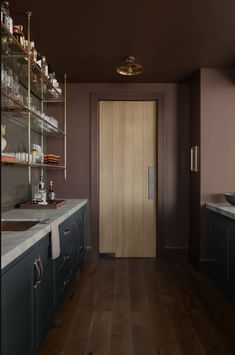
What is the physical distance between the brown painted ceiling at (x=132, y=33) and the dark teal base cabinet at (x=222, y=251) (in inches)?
66.9

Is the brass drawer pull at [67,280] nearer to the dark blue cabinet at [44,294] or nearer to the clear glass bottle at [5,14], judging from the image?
the dark blue cabinet at [44,294]

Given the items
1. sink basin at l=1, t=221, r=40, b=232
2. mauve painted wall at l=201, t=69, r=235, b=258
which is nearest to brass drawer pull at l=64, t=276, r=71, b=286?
sink basin at l=1, t=221, r=40, b=232

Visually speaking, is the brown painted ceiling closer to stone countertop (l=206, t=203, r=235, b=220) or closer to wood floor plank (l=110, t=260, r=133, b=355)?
stone countertop (l=206, t=203, r=235, b=220)

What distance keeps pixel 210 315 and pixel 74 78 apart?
317 cm

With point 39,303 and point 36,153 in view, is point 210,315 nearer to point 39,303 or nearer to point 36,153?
point 39,303

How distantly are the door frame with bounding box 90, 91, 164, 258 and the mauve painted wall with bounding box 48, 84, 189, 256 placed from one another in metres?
0.05

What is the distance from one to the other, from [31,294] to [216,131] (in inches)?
119

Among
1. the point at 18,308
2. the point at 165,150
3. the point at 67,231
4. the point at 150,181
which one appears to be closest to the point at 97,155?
the point at 150,181

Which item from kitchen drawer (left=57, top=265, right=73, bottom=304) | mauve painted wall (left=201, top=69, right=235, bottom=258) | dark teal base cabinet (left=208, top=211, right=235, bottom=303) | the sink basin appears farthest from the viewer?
mauve painted wall (left=201, top=69, right=235, bottom=258)

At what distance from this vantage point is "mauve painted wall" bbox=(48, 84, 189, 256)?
4578 mm

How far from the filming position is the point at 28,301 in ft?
5.90

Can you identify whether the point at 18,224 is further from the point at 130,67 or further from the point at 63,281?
the point at 130,67

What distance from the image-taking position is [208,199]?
13.3 feet

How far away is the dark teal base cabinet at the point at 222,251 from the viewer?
9.93ft
